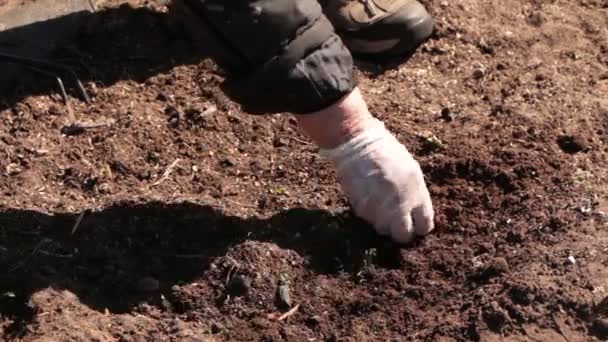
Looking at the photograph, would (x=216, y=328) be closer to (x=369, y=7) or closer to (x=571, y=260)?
(x=571, y=260)

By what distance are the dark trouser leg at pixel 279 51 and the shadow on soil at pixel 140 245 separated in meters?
0.42

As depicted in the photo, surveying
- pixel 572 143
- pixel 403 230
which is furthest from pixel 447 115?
pixel 403 230

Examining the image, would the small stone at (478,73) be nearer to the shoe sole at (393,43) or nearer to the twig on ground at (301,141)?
the shoe sole at (393,43)

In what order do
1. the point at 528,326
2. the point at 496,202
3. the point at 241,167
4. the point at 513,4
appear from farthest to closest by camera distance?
the point at 513,4 → the point at 241,167 → the point at 496,202 → the point at 528,326

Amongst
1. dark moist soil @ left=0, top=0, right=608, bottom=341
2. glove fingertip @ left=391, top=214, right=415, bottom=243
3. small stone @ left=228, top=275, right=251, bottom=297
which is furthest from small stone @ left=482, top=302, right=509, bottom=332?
small stone @ left=228, top=275, right=251, bottom=297

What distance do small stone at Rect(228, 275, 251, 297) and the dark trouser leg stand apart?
44 cm

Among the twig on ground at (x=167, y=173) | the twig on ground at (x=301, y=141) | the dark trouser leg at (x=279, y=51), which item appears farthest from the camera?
the twig on ground at (x=301, y=141)

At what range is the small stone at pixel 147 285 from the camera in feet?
9.29

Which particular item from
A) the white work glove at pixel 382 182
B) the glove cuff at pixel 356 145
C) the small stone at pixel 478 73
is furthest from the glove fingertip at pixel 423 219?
the small stone at pixel 478 73

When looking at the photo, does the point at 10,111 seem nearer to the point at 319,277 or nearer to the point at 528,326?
the point at 319,277

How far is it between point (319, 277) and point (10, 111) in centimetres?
116

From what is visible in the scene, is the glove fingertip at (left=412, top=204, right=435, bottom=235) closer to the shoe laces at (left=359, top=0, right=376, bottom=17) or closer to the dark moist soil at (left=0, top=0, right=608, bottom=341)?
the dark moist soil at (left=0, top=0, right=608, bottom=341)

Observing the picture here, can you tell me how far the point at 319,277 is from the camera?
113 inches

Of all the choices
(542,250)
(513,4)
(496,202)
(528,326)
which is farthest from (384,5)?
(528,326)
